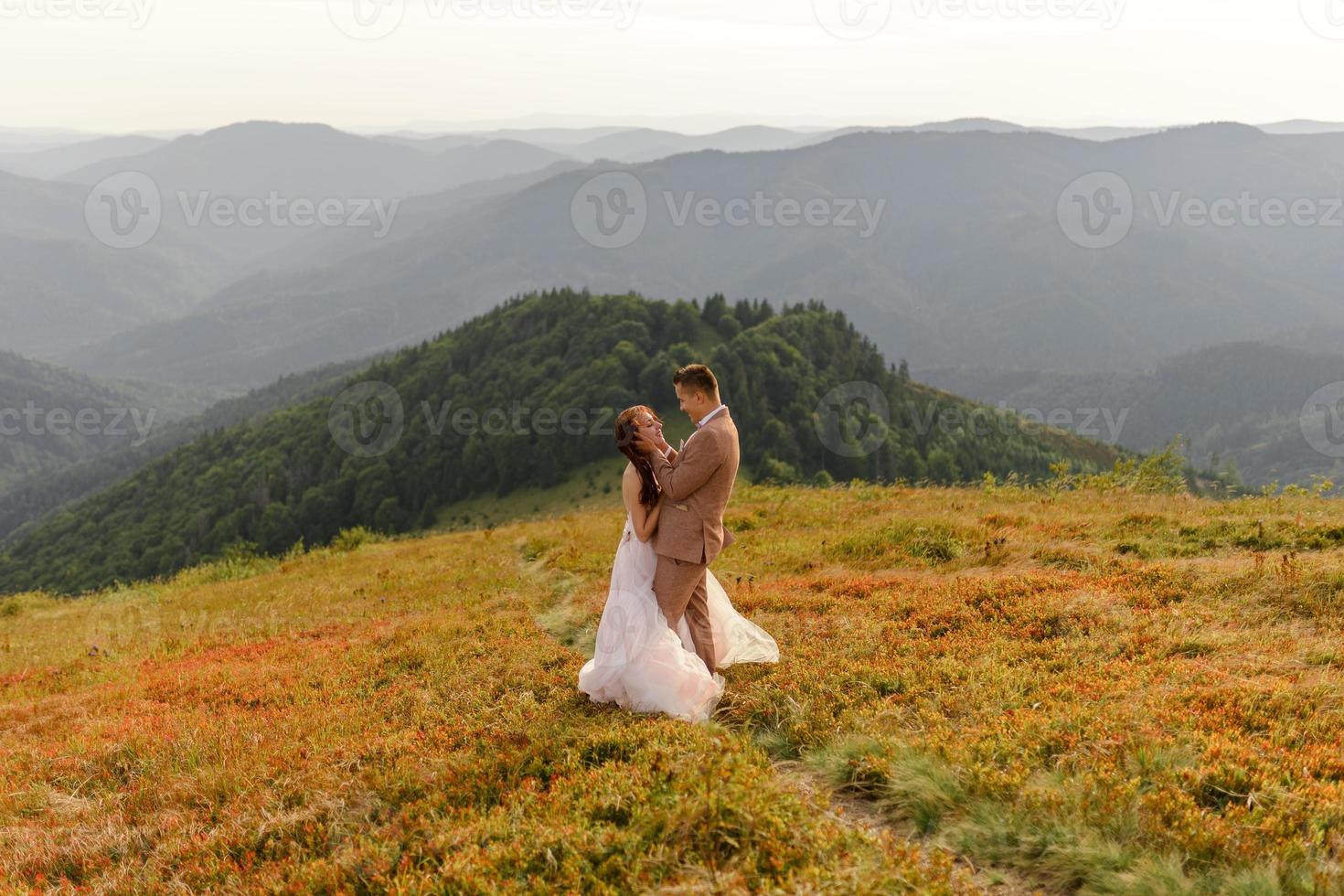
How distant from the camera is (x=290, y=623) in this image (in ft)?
54.7

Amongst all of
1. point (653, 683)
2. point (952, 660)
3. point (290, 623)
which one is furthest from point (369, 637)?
point (952, 660)

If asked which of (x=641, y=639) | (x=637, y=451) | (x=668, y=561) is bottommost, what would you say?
(x=641, y=639)

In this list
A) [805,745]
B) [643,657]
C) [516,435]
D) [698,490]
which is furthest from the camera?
[516,435]

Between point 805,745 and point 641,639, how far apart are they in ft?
6.76

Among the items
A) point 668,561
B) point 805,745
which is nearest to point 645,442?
point 668,561

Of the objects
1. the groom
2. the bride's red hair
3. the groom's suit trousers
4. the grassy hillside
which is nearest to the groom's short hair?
the groom

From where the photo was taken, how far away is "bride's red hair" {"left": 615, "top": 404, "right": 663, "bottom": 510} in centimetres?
804

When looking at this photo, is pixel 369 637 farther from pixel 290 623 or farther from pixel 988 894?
pixel 988 894

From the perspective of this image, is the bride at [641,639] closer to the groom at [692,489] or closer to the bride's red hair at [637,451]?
the bride's red hair at [637,451]

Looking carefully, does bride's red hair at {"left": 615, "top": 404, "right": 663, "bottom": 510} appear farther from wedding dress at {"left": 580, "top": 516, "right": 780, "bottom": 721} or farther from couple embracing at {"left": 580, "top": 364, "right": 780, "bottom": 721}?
wedding dress at {"left": 580, "top": 516, "right": 780, "bottom": 721}

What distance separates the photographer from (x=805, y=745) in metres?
7.52

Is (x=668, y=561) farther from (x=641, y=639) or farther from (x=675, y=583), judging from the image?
(x=641, y=639)

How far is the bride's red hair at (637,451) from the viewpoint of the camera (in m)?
8.04

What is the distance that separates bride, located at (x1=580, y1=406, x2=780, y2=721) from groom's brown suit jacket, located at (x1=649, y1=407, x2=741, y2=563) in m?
0.22
